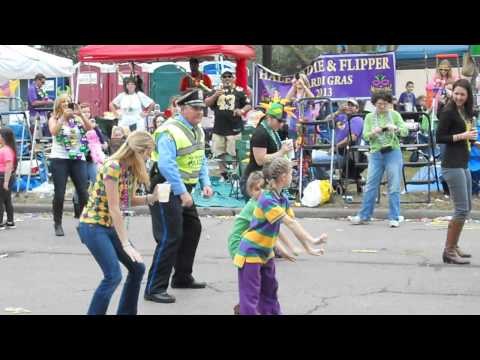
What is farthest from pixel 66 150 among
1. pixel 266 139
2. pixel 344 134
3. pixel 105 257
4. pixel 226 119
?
pixel 105 257

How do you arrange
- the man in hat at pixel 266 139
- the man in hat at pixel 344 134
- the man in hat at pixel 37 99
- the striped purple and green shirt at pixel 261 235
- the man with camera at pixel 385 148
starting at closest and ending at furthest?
1. the striped purple and green shirt at pixel 261 235
2. the man in hat at pixel 266 139
3. the man with camera at pixel 385 148
4. the man in hat at pixel 344 134
5. the man in hat at pixel 37 99

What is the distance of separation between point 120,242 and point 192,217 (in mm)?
1749

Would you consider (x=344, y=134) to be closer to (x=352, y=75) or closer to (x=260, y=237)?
(x=352, y=75)

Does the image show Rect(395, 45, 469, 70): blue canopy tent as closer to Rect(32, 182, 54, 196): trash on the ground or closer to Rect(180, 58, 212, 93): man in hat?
Rect(180, 58, 212, 93): man in hat

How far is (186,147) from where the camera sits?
7.41m

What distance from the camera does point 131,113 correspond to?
1645cm

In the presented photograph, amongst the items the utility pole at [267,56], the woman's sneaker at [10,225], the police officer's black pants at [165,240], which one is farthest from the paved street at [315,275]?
the utility pole at [267,56]

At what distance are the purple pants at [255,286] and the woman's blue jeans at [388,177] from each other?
529 cm

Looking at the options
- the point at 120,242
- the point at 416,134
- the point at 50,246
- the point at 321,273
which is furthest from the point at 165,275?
the point at 416,134

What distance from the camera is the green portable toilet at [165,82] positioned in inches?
842

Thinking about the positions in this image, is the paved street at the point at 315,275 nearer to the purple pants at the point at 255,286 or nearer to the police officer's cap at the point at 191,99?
the purple pants at the point at 255,286

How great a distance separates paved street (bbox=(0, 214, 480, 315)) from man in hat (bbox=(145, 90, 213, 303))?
30cm

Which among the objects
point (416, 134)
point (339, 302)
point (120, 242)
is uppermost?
point (416, 134)
